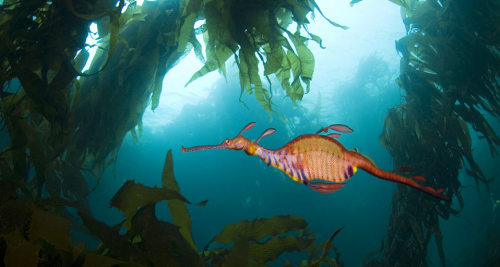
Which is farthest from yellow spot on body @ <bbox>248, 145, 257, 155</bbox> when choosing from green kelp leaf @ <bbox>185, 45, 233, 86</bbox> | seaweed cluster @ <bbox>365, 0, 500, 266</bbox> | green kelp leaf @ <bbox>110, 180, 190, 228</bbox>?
seaweed cluster @ <bbox>365, 0, 500, 266</bbox>

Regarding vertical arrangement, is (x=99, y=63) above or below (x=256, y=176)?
above

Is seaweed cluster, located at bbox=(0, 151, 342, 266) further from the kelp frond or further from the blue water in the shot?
the blue water

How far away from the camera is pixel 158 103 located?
2.39 meters

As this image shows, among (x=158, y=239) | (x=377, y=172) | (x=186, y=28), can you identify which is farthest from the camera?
(x=186, y=28)

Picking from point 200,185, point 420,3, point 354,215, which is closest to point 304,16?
point 420,3

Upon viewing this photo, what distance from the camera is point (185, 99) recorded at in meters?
22.4

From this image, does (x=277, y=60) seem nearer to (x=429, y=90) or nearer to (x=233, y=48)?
(x=233, y=48)

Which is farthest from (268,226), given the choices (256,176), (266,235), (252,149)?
(256,176)

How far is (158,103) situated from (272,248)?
179 centimetres

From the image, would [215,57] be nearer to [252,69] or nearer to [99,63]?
[252,69]

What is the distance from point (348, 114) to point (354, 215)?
13242mm

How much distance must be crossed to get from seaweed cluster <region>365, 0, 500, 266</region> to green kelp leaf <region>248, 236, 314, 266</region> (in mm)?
3001

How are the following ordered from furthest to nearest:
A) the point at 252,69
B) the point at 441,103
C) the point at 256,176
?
the point at 256,176
the point at 441,103
the point at 252,69

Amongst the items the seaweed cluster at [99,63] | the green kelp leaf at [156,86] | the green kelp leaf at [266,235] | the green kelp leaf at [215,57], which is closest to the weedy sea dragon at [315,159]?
the green kelp leaf at [266,235]
